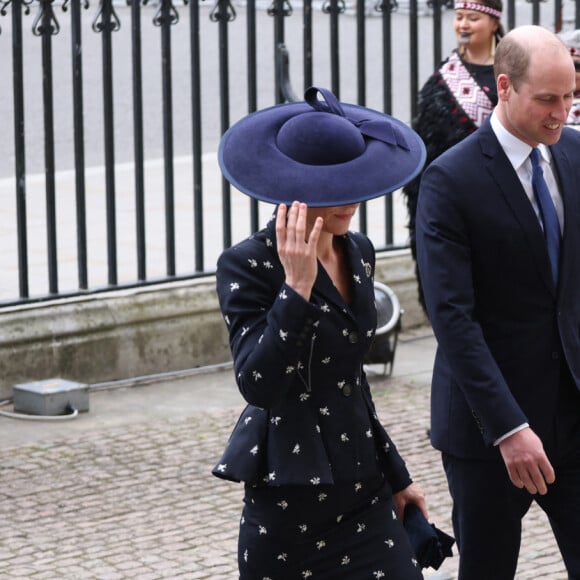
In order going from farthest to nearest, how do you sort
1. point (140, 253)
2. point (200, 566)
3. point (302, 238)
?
point (140, 253) → point (200, 566) → point (302, 238)

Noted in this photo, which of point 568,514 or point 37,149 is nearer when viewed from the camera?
point 568,514

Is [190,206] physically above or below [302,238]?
below

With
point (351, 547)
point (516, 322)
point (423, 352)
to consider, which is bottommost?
point (423, 352)

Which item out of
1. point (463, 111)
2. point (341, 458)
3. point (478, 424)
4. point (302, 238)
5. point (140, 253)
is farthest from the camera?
point (140, 253)

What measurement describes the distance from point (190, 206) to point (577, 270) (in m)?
7.41

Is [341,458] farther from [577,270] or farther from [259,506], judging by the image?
[577,270]

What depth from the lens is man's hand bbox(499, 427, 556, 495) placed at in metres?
3.91

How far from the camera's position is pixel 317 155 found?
3607 millimetres

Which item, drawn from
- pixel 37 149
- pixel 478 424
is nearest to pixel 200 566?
pixel 478 424

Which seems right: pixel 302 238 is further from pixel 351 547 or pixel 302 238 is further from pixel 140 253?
pixel 140 253

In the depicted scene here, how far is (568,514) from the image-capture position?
413cm

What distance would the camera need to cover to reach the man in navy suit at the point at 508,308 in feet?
13.0

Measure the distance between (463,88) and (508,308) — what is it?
118 inches

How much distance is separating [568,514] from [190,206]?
24.6ft
